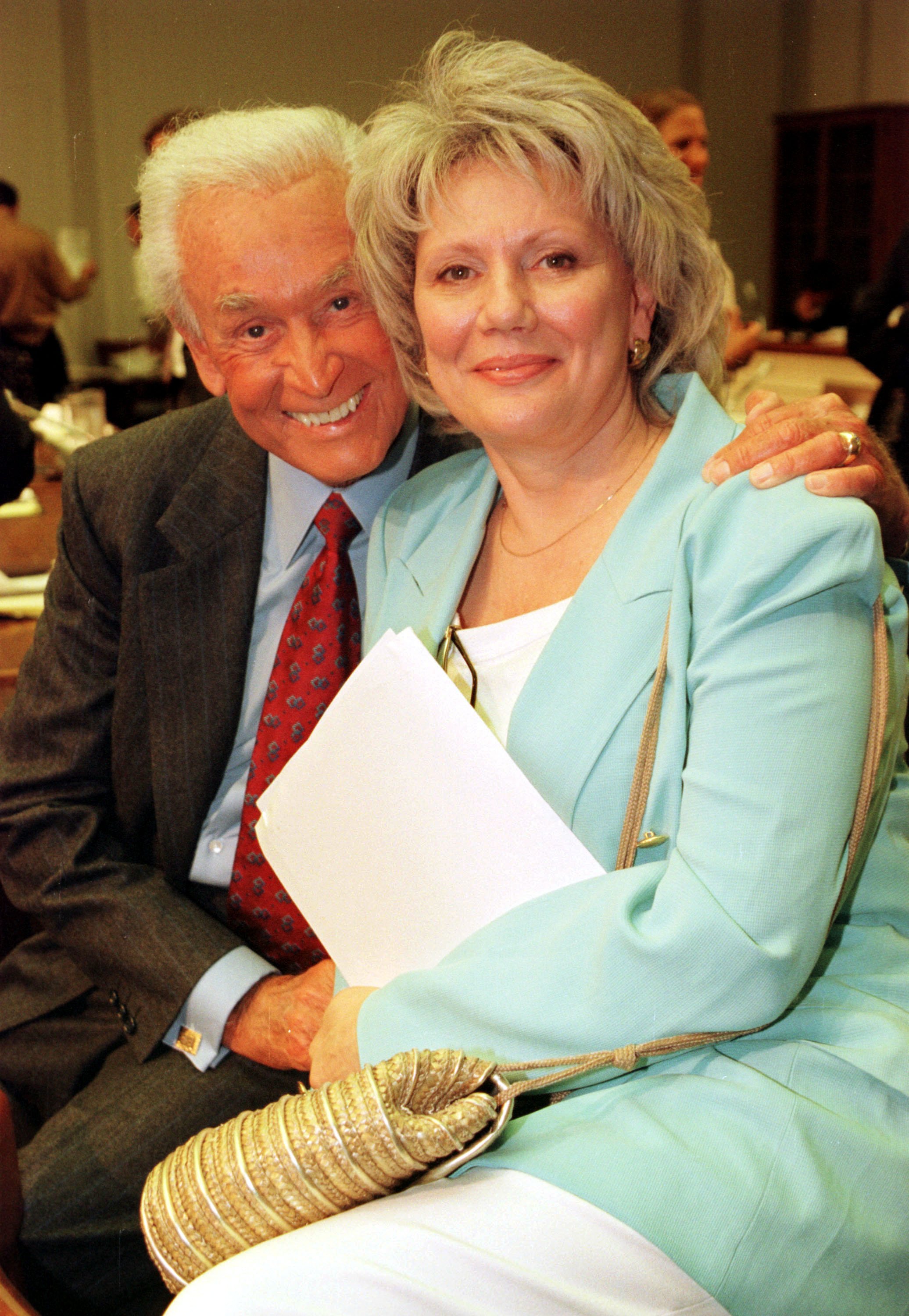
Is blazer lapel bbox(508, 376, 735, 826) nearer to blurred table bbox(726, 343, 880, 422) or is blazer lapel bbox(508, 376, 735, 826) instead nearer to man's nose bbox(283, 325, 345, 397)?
man's nose bbox(283, 325, 345, 397)

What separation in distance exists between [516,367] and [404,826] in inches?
20.1

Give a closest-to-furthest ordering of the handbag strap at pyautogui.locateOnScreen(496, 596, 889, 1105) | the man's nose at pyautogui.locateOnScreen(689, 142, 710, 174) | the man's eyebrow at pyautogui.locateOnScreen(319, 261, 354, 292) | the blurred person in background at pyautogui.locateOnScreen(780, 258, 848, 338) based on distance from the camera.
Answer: the handbag strap at pyautogui.locateOnScreen(496, 596, 889, 1105) < the man's eyebrow at pyautogui.locateOnScreen(319, 261, 354, 292) < the man's nose at pyautogui.locateOnScreen(689, 142, 710, 174) < the blurred person in background at pyautogui.locateOnScreen(780, 258, 848, 338)

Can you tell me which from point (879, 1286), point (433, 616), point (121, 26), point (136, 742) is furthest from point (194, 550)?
point (879, 1286)

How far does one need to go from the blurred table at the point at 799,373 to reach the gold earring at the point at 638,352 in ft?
5.20

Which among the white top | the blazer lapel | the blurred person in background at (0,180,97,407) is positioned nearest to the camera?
the blazer lapel

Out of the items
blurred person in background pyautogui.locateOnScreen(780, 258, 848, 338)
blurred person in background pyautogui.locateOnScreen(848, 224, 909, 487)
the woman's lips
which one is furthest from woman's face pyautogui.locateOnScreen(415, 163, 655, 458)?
blurred person in background pyautogui.locateOnScreen(780, 258, 848, 338)

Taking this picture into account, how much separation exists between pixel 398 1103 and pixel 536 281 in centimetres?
82

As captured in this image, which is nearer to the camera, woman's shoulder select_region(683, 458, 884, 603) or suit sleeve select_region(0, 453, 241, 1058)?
woman's shoulder select_region(683, 458, 884, 603)

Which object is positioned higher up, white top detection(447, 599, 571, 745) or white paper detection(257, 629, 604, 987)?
white top detection(447, 599, 571, 745)

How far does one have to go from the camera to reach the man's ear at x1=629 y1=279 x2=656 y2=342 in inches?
51.1

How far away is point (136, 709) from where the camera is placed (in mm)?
1567

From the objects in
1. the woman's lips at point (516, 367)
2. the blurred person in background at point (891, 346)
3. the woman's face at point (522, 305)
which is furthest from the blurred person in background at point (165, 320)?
the blurred person in background at point (891, 346)

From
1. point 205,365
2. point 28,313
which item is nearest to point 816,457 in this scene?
point 205,365

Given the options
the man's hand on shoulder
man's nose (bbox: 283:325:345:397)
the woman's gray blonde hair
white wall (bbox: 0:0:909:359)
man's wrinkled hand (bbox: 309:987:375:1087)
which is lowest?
man's wrinkled hand (bbox: 309:987:375:1087)
